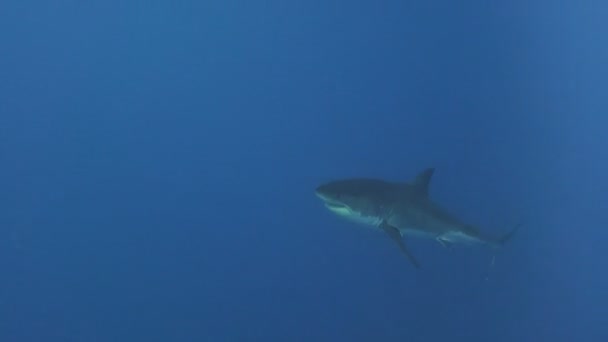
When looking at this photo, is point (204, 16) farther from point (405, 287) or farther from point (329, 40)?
point (405, 287)

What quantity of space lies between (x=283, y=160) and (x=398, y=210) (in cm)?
349

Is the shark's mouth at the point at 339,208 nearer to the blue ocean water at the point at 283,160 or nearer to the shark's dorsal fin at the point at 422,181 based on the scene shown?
the shark's dorsal fin at the point at 422,181

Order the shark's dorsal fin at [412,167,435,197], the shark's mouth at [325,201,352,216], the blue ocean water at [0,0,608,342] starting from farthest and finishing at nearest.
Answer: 1. the blue ocean water at [0,0,608,342]
2. the shark's dorsal fin at [412,167,435,197]
3. the shark's mouth at [325,201,352,216]

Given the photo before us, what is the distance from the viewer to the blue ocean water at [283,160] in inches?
272

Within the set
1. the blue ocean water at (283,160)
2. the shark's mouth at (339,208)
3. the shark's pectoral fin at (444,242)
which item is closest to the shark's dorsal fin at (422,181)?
the shark's pectoral fin at (444,242)

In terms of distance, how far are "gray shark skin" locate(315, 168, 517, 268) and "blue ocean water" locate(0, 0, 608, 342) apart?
60.4 inches

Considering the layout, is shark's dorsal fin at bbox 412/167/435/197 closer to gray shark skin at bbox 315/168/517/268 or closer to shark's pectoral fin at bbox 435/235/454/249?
gray shark skin at bbox 315/168/517/268

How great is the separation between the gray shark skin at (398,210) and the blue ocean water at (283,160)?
153 cm

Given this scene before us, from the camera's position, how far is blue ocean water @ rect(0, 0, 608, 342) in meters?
6.91

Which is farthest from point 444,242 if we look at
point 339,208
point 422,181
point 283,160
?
point 283,160

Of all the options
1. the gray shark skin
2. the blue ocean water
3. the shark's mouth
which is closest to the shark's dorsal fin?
the gray shark skin

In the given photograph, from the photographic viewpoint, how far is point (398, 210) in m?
5.32

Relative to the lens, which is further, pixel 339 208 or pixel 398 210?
pixel 398 210

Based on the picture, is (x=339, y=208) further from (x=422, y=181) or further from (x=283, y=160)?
(x=283, y=160)
